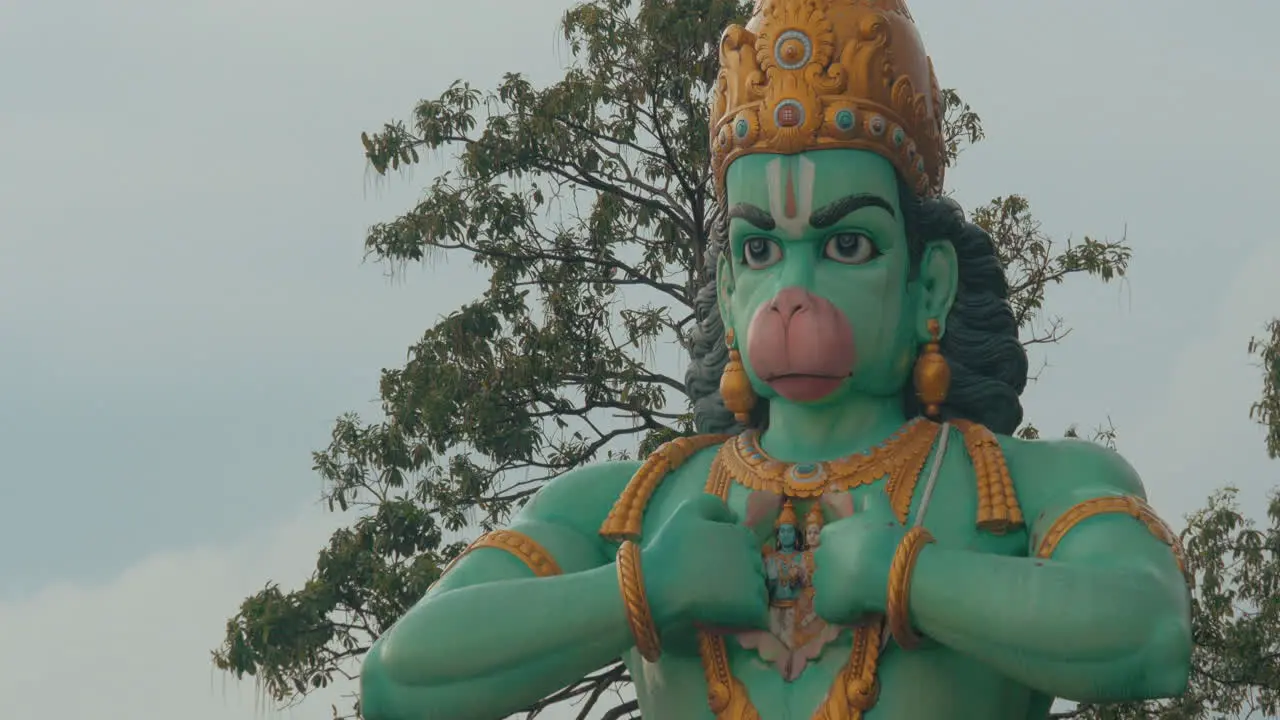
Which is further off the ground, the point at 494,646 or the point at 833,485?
the point at 833,485

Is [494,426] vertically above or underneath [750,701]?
above

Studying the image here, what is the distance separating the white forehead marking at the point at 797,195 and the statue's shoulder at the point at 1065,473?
804 mm

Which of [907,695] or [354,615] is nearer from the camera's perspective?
[907,695]

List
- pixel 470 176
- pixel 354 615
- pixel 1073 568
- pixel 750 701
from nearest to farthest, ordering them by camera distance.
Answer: pixel 1073 568 < pixel 750 701 < pixel 354 615 < pixel 470 176

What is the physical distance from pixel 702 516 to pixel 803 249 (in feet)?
2.65

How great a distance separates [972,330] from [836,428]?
54 cm

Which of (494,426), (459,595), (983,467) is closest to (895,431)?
(983,467)

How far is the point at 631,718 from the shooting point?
41.7 feet

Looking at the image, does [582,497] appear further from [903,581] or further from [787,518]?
[903,581]

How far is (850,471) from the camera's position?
634 centimetres

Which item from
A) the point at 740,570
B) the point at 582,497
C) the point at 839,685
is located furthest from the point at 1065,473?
the point at 582,497

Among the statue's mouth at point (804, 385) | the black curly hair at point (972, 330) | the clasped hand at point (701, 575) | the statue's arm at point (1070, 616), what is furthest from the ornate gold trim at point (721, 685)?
the black curly hair at point (972, 330)

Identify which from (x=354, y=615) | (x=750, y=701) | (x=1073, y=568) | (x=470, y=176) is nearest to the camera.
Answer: (x=1073, y=568)

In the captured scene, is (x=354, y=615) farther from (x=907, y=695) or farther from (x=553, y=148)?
(x=907, y=695)
